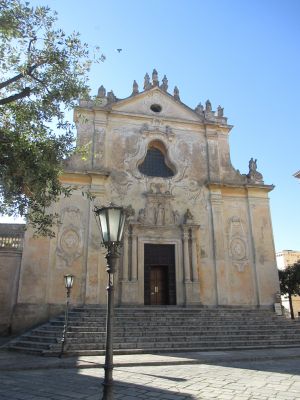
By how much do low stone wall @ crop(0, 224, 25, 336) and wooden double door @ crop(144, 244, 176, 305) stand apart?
6.30m

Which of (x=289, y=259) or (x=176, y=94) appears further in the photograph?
(x=289, y=259)

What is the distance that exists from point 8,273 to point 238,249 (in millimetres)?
11952

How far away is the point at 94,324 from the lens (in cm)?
1312

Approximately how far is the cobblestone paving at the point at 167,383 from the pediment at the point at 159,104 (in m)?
15.7

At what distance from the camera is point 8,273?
16656 mm

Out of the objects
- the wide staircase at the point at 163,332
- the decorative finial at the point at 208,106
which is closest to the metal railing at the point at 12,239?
the wide staircase at the point at 163,332

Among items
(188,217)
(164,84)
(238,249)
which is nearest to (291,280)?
(238,249)

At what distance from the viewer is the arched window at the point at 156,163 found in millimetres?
20250

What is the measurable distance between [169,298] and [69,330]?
21.5 feet

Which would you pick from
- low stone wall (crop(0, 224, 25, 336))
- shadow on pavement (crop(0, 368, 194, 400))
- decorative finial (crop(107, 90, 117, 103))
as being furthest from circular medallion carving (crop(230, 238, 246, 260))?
shadow on pavement (crop(0, 368, 194, 400))

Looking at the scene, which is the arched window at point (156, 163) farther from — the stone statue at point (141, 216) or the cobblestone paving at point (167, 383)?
the cobblestone paving at point (167, 383)

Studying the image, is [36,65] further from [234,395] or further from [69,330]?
[234,395]

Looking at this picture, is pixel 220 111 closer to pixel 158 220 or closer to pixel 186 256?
pixel 158 220

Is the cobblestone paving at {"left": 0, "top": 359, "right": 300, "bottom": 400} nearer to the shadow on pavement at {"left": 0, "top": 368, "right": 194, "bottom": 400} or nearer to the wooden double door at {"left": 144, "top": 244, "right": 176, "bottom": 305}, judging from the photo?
the shadow on pavement at {"left": 0, "top": 368, "right": 194, "bottom": 400}
